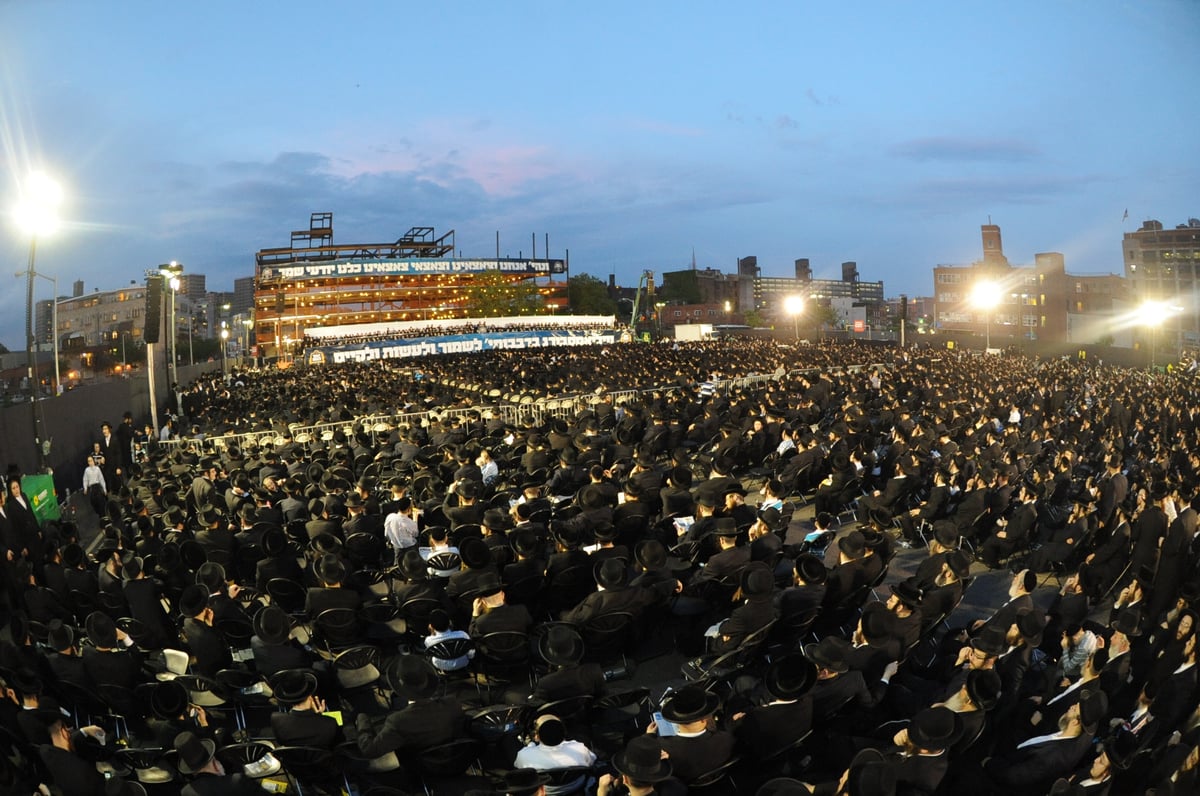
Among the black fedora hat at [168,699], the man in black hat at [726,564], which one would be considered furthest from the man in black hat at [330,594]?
the man in black hat at [726,564]

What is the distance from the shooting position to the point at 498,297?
12531 cm

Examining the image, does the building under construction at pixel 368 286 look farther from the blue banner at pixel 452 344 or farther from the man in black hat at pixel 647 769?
the man in black hat at pixel 647 769

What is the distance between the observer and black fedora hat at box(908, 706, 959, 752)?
4562mm

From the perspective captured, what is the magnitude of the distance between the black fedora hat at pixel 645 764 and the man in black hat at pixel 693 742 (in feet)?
0.99

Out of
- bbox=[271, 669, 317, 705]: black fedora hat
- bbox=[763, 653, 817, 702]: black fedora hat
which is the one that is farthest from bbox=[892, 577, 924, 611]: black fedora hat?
bbox=[271, 669, 317, 705]: black fedora hat

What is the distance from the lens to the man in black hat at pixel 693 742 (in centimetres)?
482

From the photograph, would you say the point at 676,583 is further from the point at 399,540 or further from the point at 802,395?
the point at 802,395

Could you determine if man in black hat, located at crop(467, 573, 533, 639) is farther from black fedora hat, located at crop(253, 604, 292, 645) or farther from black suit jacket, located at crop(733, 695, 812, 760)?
black suit jacket, located at crop(733, 695, 812, 760)

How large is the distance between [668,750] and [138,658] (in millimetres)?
4528

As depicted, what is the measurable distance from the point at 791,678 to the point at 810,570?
6.50ft

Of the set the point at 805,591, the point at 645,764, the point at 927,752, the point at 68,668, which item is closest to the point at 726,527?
the point at 805,591

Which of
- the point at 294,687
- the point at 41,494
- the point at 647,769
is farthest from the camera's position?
the point at 41,494

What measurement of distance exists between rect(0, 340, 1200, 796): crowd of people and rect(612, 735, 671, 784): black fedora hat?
17 mm

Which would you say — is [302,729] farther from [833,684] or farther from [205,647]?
[833,684]
